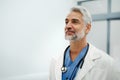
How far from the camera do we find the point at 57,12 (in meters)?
3.76

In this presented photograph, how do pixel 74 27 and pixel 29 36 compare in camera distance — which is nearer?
pixel 74 27

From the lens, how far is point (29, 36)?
324 cm

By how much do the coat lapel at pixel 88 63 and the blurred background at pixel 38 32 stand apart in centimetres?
141

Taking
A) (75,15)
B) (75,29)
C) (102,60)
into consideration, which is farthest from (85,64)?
(75,15)

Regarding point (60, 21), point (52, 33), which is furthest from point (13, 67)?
point (60, 21)

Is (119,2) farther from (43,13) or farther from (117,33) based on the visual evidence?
(43,13)

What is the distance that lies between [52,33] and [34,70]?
666 millimetres

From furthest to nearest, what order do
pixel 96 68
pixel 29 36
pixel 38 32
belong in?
1. pixel 38 32
2. pixel 29 36
3. pixel 96 68

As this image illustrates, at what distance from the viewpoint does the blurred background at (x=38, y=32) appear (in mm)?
2918

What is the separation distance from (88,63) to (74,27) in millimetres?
289

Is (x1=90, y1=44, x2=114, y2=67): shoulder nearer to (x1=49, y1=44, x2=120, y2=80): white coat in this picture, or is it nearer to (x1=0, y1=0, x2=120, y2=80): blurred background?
(x1=49, y1=44, x2=120, y2=80): white coat

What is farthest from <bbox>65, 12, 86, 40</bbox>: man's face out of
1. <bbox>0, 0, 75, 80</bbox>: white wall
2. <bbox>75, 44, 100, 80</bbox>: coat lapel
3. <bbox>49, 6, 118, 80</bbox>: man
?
<bbox>0, 0, 75, 80</bbox>: white wall

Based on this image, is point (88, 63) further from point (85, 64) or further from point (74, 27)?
point (74, 27)

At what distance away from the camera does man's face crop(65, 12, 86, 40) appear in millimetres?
1753
